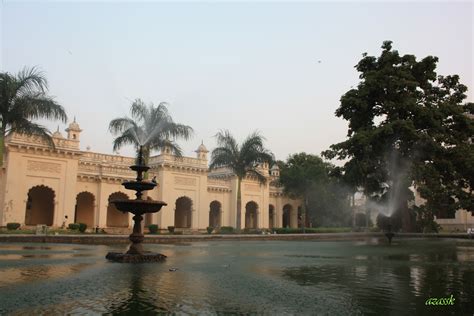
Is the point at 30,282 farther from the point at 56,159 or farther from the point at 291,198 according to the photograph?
the point at 291,198

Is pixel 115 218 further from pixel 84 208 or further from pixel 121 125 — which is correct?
pixel 121 125

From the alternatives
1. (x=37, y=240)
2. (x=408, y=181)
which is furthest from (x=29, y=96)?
(x=408, y=181)

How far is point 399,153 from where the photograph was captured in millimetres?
24312

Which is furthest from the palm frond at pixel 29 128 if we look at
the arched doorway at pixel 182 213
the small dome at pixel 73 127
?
the arched doorway at pixel 182 213

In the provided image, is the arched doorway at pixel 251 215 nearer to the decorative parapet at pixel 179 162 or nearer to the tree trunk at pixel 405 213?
the decorative parapet at pixel 179 162

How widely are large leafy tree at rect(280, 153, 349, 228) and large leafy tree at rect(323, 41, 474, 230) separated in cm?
2177

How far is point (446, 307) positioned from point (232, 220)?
4001 centimetres

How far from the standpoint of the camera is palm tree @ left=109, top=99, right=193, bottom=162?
89.0ft

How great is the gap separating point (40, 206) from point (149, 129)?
15708 mm

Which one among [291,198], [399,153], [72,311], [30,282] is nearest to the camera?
[72,311]

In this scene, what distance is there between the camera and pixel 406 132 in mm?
22406

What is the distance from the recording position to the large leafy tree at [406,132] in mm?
22688

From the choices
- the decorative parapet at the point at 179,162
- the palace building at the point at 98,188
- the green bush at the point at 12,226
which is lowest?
the green bush at the point at 12,226

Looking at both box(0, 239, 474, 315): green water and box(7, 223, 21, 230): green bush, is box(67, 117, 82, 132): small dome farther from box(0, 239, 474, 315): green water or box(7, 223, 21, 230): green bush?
box(0, 239, 474, 315): green water
